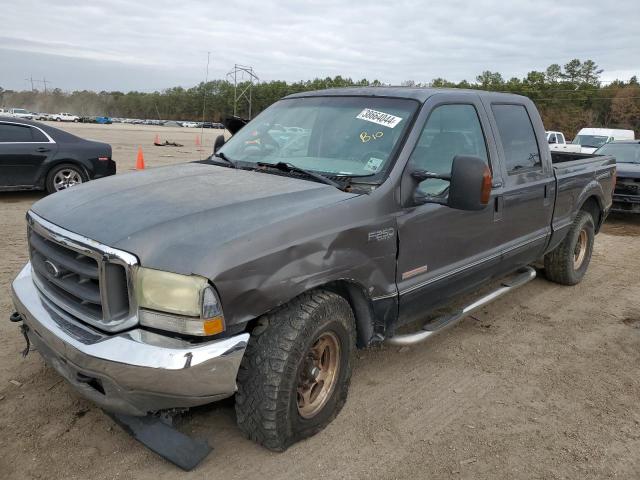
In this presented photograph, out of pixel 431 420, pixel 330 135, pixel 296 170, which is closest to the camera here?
pixel 431 420

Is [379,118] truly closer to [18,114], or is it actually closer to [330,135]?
[330,135]

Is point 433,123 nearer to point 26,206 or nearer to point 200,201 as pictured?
point 200,201

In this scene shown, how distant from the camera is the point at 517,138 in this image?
4406mm

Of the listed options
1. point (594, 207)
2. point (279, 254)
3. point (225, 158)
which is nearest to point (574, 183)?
point (594, 207)

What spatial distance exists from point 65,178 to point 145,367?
28.6 feet

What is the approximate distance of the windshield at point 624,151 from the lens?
36.0ft

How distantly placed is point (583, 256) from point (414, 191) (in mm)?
3808

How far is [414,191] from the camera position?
10.4 ft

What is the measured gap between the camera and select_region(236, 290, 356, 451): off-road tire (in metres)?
2.53

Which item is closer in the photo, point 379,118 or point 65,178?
point 379,118

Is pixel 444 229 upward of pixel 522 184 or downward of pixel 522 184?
downward

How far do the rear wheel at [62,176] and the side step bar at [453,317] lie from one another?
319 inches

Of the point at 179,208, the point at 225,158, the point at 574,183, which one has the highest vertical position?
the point at 225,158

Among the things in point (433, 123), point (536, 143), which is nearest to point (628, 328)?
point (536, 143)
